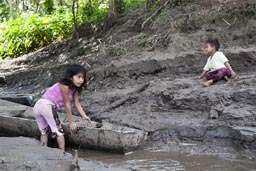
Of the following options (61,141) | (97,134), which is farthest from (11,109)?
(97,134)

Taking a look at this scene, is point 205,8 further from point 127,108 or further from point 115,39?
point 127,108

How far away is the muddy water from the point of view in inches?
207

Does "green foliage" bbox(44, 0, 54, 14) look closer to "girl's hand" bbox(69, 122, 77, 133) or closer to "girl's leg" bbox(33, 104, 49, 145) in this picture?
"girl's leg" bbox(33, 104, 49, 145)

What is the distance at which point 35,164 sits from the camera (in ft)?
14.7

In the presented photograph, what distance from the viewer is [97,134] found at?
6.04m

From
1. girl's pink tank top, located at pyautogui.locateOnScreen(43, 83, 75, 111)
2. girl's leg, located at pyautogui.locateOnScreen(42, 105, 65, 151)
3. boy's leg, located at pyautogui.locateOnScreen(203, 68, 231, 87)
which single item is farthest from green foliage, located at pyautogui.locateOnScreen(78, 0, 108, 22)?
girl's leg, located at pyautogui.locateOnScreen(42, 105, 65, 151)

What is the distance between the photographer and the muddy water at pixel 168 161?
5270mm

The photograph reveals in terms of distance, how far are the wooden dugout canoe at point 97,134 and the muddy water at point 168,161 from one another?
114 mm

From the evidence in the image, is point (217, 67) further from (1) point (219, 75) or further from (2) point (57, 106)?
(2) point (57, 106)

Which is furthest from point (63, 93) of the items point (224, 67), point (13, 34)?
point (13, 34)

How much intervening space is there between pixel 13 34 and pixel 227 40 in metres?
10.7

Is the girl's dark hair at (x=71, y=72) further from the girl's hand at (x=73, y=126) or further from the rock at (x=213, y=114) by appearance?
the rock at (x=213, y=114)

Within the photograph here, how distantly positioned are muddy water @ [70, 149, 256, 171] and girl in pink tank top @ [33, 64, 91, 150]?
0.49m

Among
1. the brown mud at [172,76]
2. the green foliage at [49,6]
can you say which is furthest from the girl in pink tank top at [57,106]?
the green foliage at [49,6]
